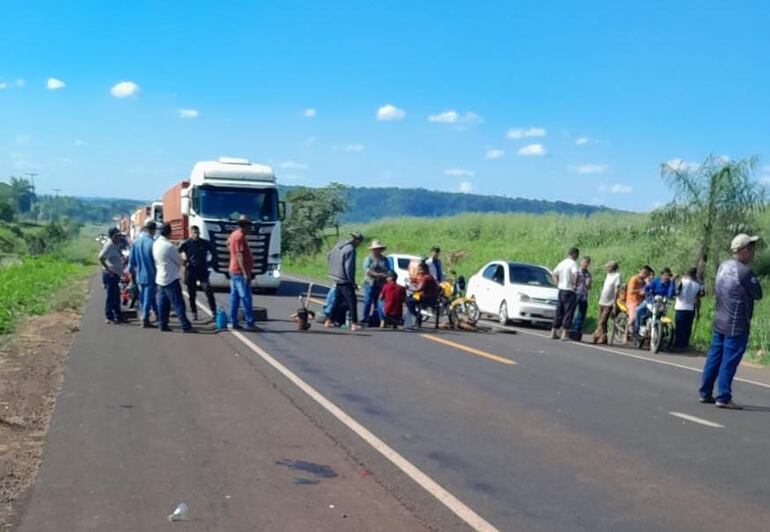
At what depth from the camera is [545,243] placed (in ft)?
157

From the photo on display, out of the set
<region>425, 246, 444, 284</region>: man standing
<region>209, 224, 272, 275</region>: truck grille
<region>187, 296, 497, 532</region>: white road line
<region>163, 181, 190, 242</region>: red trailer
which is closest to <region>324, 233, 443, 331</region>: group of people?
<region>425, 246, 444, 284</region>: man standing

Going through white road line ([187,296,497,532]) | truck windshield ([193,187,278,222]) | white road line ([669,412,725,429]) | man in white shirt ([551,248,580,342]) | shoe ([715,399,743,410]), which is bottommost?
white road line ([187,296,497,532])

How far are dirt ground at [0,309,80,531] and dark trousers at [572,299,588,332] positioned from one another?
10068 millimetres

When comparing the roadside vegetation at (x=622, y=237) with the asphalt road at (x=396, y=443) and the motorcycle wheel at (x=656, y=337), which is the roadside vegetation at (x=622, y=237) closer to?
the motorcycle wheel at (x=656, y=337)

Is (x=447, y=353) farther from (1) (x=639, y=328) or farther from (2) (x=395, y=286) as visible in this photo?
(1) (x=639, y=328)

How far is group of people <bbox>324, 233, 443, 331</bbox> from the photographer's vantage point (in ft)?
58.3

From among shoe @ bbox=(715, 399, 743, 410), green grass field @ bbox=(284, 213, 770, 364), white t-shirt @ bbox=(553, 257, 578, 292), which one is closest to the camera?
shoe @ bbox=(715, 399, 743, 410)

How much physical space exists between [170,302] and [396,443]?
28.8ft

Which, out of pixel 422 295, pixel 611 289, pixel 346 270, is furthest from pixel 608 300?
pixel 346 270

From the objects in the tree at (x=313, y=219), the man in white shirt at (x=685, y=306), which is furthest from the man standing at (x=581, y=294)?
the tree at (x=313, y=219)

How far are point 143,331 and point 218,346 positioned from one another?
230cm

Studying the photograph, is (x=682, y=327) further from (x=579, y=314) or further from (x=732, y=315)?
(x=732, y=315)

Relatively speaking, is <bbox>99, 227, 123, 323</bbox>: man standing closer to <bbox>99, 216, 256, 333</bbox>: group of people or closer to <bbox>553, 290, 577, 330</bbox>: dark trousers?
<bbox>99, 216, 256, 333</bbox>: group of people

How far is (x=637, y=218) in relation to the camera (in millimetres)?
46219
